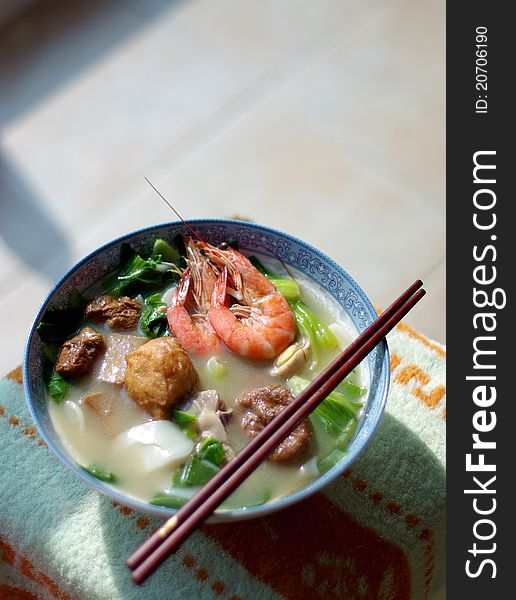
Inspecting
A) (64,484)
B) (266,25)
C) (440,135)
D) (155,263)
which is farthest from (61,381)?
(266,25)

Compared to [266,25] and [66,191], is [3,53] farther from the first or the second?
[266,25]

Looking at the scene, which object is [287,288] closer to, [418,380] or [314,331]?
[314,331]

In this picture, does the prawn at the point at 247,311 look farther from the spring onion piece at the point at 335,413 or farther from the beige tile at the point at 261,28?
the beige tile at the point at 261,28

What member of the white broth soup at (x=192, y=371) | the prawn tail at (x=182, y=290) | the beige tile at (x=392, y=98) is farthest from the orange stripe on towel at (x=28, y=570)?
the beige tile at (x=392, y=98)

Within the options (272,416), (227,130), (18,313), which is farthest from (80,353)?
(227,130)

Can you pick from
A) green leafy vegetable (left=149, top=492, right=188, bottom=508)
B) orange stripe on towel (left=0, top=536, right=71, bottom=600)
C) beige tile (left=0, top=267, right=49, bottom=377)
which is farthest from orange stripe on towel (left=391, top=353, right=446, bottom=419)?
beige tile (left=0, top=267, right=49, bottom=377)

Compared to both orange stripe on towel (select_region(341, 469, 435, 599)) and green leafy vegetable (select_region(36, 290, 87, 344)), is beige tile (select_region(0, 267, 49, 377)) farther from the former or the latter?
orange stripe on towel (select_region(341, 469, 435, 599))
